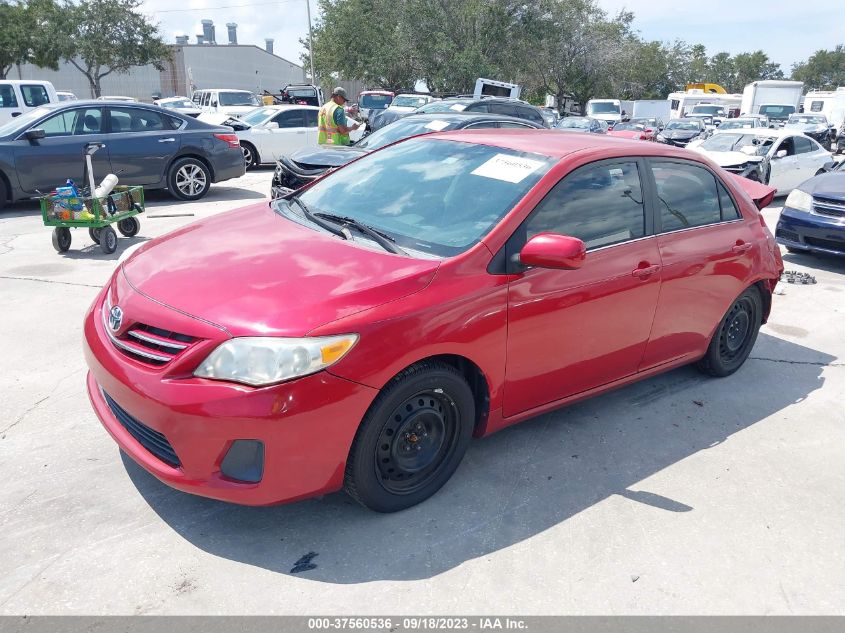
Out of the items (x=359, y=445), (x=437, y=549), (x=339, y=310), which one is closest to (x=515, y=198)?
(x=339, y=310)

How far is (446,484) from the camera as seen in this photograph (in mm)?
3391

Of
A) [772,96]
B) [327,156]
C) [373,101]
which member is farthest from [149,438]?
[772,96]

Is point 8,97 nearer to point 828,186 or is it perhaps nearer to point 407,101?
point 407,101

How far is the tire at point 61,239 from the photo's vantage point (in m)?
7.51

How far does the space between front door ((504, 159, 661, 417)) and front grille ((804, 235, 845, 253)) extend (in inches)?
218

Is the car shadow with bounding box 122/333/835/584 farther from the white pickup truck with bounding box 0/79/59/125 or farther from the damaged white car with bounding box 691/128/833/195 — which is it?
the white pickup truck with bounding box 0/79/59/125

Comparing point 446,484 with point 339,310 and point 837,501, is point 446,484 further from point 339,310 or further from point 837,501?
point 837,501

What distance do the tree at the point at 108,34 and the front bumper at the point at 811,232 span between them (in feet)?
128

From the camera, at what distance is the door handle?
147 inches

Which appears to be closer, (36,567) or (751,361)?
(36,567)

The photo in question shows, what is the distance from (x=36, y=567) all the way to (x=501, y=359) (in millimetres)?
2128

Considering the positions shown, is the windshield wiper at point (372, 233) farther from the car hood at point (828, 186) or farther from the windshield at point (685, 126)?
the windshield at point (685, 126)

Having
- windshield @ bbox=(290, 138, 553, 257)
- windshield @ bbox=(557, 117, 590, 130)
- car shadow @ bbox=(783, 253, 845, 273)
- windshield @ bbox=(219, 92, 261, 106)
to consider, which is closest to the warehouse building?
windshield @ bbox=(219, 92, 261, 106)

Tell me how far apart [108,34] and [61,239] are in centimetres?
3640
